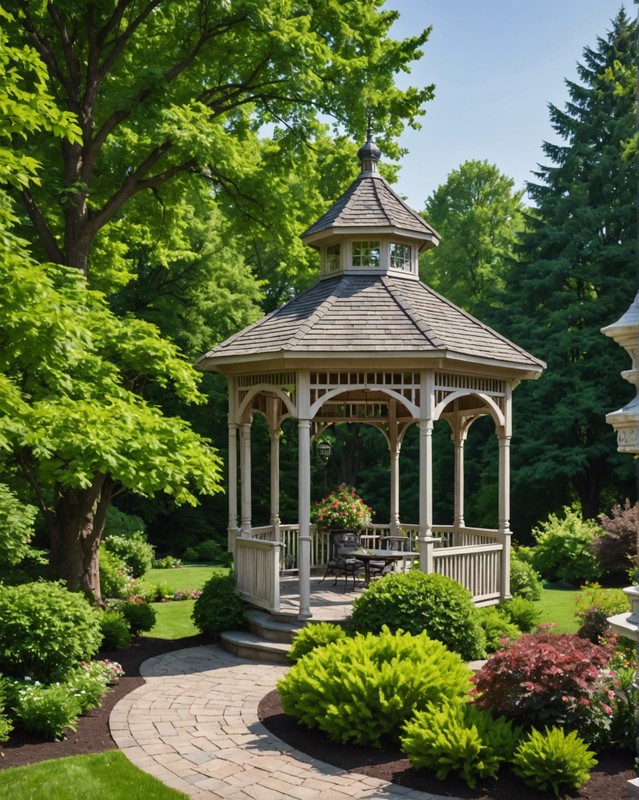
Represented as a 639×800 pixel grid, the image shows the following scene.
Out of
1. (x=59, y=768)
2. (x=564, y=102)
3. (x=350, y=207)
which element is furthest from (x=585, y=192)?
(x=59, y=768)

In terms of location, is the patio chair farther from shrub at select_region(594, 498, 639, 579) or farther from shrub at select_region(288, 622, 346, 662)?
shrub at select_region(594, 498, 639, 579)

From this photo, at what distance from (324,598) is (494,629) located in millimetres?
3456

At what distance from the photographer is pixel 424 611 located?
10.4 meters

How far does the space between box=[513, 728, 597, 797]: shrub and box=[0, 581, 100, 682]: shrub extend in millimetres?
5260

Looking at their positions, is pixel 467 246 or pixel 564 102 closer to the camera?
pixel 564 102

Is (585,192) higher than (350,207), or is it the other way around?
(585,192)

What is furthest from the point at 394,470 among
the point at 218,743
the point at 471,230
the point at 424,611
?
the point at 471,230

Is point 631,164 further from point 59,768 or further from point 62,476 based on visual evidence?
point 59,768

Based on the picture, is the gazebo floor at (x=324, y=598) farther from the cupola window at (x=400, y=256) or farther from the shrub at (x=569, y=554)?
the shrub at (x=569, y=554)

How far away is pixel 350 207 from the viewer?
14844 millimetres

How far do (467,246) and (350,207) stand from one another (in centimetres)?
2173

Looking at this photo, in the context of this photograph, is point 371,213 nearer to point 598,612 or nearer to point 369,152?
point 369,152

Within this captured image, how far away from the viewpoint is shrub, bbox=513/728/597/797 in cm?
634

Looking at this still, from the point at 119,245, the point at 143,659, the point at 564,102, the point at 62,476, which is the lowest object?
the point at 143,659
